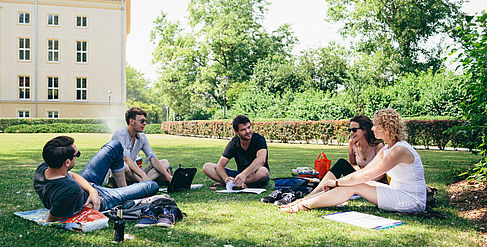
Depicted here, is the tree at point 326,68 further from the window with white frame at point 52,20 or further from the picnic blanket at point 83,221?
the picnic blanket at point 83,221

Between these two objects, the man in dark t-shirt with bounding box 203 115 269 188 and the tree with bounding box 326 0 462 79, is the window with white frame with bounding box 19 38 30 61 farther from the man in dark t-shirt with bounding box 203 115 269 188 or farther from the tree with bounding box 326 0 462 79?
the man in dark t-shirt with bounding box 203 115 269 188

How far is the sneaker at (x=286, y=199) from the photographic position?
5441mm

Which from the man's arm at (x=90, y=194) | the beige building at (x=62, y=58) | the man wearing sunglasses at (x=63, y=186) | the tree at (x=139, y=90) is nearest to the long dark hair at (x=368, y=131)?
the man wearing sunglasses at (x=63, y=186)

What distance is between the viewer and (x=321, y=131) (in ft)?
Answer: 72.8

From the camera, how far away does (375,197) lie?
4914 millimetres

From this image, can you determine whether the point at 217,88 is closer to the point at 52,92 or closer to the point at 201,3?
the point at 201,3

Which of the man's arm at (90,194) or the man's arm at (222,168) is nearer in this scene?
the man's arm at (90,194)

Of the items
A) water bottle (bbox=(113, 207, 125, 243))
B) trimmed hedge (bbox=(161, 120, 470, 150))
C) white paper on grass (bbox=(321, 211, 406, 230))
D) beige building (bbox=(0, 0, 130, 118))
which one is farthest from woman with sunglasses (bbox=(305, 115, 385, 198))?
beige building (bbox=(0, 0, 130, 118))

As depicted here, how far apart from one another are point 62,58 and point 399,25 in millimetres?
34536

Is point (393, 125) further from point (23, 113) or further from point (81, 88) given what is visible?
point (23, 113)

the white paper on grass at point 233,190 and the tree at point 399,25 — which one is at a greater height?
the tree at point 399,25

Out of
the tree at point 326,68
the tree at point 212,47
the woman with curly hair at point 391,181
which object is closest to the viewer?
the woman with curly hair at point 391,181

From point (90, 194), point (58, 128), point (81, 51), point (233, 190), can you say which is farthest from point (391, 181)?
point (81, 51)

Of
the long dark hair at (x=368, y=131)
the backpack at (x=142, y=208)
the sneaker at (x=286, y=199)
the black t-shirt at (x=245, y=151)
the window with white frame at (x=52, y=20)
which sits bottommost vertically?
the sneaker at (x=286, y=199)
